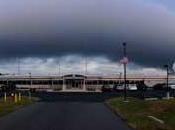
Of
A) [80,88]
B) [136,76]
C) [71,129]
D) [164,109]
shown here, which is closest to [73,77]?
[80,88]

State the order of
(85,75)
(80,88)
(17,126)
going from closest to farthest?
(17,126)
(80,88)
(85,75)

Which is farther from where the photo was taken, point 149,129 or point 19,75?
point 19,75

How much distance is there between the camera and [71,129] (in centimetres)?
2011

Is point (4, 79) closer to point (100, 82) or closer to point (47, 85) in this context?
point (47, 85)

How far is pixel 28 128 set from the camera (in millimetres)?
20625

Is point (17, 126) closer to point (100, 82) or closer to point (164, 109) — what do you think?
point (164, 109)

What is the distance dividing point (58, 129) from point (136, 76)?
5238 inches

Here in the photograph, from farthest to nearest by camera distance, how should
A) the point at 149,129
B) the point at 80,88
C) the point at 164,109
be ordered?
the point at 80,88
the point at 164,109
the point at 149,129

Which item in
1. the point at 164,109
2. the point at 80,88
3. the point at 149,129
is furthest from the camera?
the point at 80,88

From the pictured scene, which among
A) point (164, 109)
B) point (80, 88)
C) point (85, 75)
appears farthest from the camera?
point (85, 75)

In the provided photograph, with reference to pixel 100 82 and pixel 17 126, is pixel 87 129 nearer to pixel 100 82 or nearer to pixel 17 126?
pixel 17 126

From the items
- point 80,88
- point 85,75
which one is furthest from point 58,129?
point 85,75

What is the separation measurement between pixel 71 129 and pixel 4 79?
137 meters

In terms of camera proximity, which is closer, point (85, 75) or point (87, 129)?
point (87, 129)
